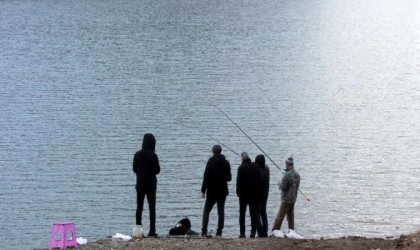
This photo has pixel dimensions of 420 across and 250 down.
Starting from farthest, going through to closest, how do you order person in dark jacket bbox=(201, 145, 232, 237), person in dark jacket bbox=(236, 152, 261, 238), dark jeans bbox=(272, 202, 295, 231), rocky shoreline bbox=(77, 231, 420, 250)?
dark jeans bbox=(272, 202, 295, 231) < person in dark jacket bbox=(236, 152, 261, 238) < person in dark jacket bbox=(201, 145, 232, 237) < rocky shoreline bbox=(77, 231, 420, 250)

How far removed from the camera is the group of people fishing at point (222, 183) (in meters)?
15.6

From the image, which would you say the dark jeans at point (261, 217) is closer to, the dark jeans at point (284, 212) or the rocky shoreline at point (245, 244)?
the dark jeans at point (284, 212)

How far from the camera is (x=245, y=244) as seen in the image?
1463 centimetres

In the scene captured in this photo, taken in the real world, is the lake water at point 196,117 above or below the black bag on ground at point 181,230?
above

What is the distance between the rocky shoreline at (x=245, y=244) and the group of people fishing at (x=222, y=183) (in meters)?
1.03

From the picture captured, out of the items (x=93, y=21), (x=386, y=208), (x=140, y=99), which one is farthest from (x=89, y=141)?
(x=93, y=21)

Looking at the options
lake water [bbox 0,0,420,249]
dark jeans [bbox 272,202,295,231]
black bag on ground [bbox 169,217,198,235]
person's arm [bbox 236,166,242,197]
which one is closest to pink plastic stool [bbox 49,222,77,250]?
black bag on ground [bbox 169,217,198,235]

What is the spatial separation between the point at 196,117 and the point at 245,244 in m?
26.0

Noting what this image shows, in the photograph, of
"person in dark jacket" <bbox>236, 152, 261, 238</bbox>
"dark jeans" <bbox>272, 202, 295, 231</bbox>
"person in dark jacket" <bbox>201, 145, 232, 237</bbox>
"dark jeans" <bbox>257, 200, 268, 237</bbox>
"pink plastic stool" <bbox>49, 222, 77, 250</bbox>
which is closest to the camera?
"pink plastic stool" <bbox>49, 222, 77, 250</bbox>

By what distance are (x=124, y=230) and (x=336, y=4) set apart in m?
100

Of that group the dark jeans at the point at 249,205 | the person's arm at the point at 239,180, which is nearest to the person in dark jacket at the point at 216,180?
the person's arm at the point at 239,180

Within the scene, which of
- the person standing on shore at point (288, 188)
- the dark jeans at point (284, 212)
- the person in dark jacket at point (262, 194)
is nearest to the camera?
the person standing on shore at point (288, 188)

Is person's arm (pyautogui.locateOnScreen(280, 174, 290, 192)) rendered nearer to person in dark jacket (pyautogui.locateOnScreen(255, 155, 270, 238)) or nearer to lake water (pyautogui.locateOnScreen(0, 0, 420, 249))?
person in dark jacket (pyautogui.locateOnScreen(255, 155, 270, 238))

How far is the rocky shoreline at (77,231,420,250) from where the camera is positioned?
14.4m
